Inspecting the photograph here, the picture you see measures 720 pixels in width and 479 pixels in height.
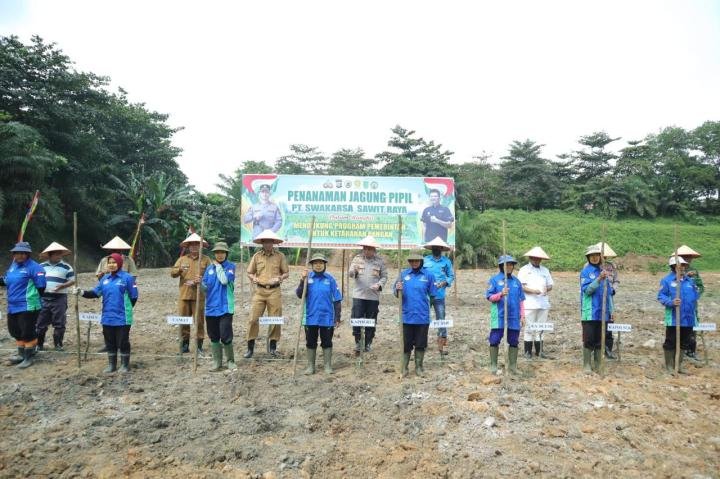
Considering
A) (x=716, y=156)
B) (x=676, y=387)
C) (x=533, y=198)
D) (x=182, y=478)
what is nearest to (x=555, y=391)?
(x=676, y=387)

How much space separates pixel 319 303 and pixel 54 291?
414 cm

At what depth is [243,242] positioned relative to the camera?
40.1ft

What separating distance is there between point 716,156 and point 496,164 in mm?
19575

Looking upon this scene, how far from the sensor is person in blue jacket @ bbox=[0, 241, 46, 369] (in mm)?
6578

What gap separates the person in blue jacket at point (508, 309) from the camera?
6.21 meters

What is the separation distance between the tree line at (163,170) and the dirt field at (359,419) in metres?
6.17

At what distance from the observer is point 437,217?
1220cm

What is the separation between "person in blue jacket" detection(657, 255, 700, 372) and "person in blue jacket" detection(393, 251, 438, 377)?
10.5 feet

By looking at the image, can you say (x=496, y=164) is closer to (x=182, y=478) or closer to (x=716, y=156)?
(x=716, y=156)

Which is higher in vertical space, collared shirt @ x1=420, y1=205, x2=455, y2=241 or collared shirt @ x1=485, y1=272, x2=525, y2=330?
collared shirt @ x1=420, y1=205, x2=455, y2=241

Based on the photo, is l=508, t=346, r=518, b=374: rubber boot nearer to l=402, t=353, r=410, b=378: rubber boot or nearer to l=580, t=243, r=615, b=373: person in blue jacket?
l=580, t=243, r=615, b=373: person in blue jacket

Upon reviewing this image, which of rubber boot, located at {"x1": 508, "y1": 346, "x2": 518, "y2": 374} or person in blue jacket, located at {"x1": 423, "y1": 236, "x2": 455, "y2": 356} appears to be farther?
person in blue jacket, located at {"x1": 423, "y1": 236, "x2": 455, "y2": 356}

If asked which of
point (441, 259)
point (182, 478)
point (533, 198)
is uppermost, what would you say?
point (533, 198)

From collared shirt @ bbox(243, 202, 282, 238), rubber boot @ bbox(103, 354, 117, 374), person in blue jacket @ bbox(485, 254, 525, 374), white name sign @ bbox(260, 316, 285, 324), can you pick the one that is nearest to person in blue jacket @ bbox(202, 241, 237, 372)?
white name sign @ bbox(260, 316, 285, 324)
